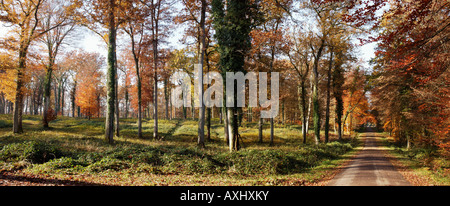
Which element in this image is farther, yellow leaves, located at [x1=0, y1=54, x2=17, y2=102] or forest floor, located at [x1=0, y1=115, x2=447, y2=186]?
yellow leaves, located at [x1=0, y1=54, x2=17, y2=102]

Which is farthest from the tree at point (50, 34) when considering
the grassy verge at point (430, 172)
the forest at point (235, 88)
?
the grassy verge at point (430, 172)

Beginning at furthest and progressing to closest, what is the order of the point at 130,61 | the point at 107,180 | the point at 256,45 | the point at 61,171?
the point at 130,61 < the point at 256,45 < the point at 61,171 < the point at 107,180

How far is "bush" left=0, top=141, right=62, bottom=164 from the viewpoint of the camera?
28.6ft

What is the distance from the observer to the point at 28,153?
8.91 m

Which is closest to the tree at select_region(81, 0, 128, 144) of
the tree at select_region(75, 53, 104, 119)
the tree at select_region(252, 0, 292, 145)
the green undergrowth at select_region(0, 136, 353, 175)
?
the green undergrowth at select_region(0, 136, 353, 175)

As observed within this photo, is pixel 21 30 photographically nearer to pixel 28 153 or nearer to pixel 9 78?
pixel 9 78

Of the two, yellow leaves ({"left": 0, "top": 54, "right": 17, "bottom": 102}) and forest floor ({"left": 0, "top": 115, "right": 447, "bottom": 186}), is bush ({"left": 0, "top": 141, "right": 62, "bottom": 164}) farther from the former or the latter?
yellow leaves ({"left": 0, "top": 54, "right": 17, "bottom": 102})

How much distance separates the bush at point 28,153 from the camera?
8703 mm

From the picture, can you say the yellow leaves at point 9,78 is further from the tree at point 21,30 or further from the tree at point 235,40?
the tree at point 235,40

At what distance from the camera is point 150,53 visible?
23141 millimetres
